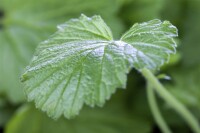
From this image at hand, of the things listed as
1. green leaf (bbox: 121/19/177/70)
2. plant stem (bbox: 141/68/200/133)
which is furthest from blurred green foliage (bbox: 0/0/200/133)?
green leaf (bbox: 121/19/177/70)

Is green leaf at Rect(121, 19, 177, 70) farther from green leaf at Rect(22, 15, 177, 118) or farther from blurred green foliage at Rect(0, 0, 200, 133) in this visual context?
blurred green foliage at Rect(0, 0, 200, 133)

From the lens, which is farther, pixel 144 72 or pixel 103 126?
pixel 103 126

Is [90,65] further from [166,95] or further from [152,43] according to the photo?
[166,95]

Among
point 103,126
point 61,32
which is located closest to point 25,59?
point 103,126

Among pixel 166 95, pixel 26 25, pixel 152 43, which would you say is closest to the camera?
pixel 152 43

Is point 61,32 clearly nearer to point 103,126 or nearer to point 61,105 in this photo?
point 61,105

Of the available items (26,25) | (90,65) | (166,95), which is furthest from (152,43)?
(26,25)
